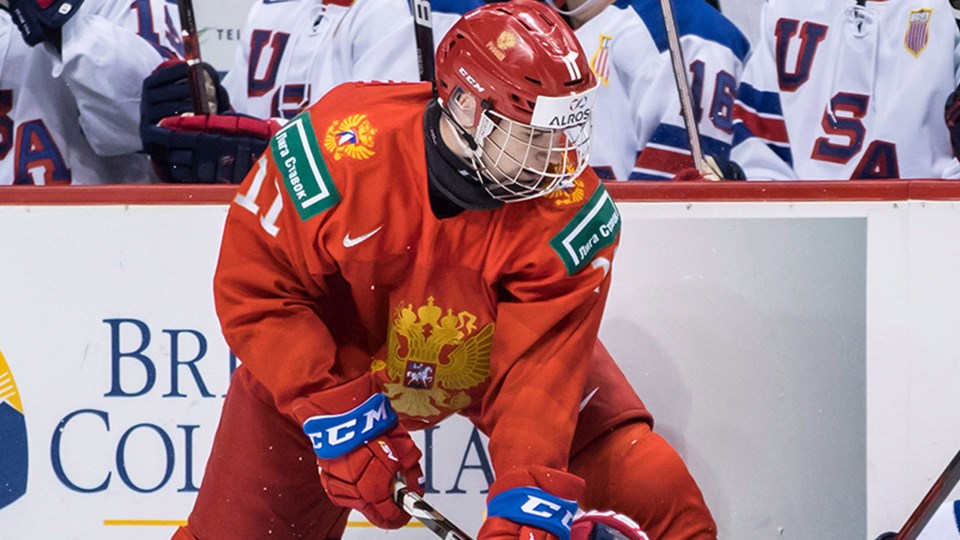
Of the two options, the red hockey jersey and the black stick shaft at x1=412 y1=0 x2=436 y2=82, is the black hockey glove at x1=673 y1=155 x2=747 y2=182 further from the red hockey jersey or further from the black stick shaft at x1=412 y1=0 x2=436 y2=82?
the red hockey jersey

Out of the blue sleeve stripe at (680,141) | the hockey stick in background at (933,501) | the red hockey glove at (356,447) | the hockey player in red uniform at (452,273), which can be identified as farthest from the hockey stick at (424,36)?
the hockey stick in background at (933,501)

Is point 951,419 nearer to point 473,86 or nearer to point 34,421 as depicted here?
point 473,86

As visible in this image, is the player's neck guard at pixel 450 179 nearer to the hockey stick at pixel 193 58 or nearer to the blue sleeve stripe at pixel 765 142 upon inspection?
the hockey stick at pixel 193 58

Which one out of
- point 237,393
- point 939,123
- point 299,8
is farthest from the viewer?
point 299,8

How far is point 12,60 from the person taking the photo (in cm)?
313

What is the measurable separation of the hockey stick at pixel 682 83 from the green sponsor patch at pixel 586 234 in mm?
777

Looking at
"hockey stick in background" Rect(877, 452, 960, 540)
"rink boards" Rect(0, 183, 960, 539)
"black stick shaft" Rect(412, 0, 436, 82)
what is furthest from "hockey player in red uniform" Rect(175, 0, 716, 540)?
"black stick shaft" Rect(412, 0, 436, 82)

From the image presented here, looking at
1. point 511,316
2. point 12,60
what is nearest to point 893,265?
point 511,316

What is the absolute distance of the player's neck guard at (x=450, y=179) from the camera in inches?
77.9

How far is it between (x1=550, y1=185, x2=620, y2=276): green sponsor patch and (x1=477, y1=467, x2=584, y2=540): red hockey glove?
0.31 m

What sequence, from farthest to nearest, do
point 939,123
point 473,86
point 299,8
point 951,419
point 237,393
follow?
1. point 299,8
2. point 939,123
3. point 951,419
4. point 237,393
5. point 473,86

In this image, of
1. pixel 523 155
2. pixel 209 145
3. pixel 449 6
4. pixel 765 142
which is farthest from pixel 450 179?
pixel 765 142

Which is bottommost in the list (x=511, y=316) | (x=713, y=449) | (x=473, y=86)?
(x=713, y=449)

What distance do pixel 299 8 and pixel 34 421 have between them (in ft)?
4.05
